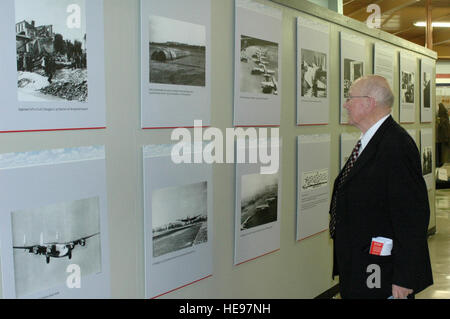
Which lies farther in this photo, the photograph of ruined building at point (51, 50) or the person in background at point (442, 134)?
the person in background at point (442, 134)

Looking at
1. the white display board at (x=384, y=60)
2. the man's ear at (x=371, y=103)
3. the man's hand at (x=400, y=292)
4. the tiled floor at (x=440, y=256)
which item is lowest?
the tiled floor at (x=440, y=256)

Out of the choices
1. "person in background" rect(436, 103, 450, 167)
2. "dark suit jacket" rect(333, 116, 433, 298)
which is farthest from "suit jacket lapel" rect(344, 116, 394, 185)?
"person in background" rect(436, 103, 450, 167)

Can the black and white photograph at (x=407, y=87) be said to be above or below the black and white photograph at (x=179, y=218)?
above

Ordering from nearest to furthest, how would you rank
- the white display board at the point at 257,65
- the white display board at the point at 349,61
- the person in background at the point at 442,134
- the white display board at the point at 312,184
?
the white display board at the point at 257,65
the white display board at the point at 312,184
the white display board at the point at 349,61
the person in background at the point at 442,134

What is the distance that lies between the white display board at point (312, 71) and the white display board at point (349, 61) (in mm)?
319

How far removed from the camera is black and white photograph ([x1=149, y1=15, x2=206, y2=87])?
2.62 metres

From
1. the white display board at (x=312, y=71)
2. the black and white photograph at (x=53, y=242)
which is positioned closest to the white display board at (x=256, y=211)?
the white display board at (x=312, y=71)

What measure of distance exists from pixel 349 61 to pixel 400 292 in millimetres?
2903

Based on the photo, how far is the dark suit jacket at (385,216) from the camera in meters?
2.58

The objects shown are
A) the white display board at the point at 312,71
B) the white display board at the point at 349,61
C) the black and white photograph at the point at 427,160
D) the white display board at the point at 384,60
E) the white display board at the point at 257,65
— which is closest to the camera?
the white display board at the point at 257,65

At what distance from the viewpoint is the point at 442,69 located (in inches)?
564

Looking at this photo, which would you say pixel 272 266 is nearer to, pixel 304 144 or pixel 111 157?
pixel 304 144

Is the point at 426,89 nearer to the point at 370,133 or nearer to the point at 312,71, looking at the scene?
the point at 312,71

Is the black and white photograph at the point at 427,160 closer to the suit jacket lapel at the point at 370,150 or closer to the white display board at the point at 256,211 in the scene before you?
the white display board at the point at 256,211
